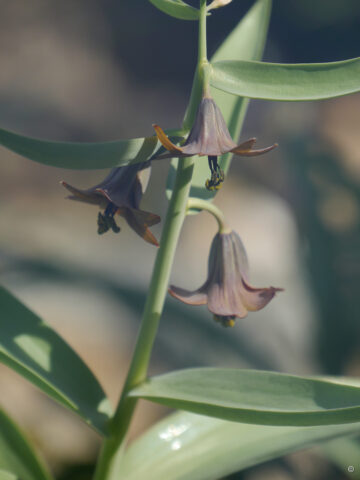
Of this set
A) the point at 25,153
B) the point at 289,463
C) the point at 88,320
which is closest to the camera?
the point at 25,153

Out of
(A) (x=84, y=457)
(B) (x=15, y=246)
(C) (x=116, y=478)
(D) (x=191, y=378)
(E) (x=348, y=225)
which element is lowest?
(A) (x=84, y=457)

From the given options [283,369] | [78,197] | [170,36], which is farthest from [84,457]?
[170,36]

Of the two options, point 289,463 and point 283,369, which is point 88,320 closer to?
point 283,369

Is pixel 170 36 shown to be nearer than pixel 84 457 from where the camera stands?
No

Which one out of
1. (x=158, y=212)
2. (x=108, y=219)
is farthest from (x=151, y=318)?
(x=158, y=212)

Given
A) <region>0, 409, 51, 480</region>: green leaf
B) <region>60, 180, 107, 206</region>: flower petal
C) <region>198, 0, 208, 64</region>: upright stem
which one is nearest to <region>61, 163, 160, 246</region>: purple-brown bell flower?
<region>60, 180, 107, 206</region>: flower petal

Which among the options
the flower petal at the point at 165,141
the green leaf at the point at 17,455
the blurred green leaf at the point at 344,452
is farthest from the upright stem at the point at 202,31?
the blurred green leaf at the point at 344,452

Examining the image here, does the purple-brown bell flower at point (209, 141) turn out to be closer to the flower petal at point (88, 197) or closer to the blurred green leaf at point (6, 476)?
the flower petal at point (88, 197)
